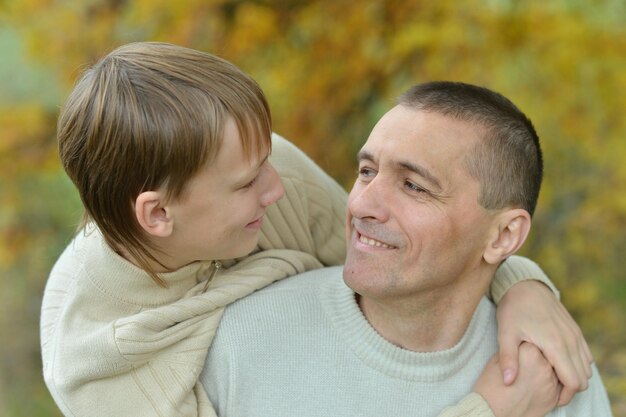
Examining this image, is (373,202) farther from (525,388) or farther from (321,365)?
(525,388)

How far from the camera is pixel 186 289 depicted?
5.90 feet

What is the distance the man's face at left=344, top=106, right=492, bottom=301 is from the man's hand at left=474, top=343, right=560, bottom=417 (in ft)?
0.84

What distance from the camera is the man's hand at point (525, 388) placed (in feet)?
5.82

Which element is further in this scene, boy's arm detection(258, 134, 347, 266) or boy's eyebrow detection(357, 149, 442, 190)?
boy's arm detection(258, 134, 347, 266)

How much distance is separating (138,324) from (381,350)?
52 cm

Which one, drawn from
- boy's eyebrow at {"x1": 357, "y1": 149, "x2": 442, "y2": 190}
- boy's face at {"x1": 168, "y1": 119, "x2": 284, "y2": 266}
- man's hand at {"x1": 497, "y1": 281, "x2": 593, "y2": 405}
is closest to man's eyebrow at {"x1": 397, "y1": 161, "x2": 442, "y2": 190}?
boy's eyebrow at {"x1": 357, "y1": 149, "x2": 442, "y2": 190}

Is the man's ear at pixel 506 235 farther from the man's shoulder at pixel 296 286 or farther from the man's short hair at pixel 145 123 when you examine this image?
the man's short hair at pixel 145 123

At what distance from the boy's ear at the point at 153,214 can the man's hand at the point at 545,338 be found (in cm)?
76

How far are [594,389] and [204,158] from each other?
1043mm

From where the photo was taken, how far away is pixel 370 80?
354cm

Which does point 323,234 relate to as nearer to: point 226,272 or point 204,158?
point 226,272

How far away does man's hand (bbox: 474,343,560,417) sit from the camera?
1774mm

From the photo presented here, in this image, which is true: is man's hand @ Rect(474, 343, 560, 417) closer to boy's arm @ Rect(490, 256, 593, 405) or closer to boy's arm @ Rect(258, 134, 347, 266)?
boy's arm @ Rect(490, 256, 593, 405)

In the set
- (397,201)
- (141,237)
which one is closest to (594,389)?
(397,201)
